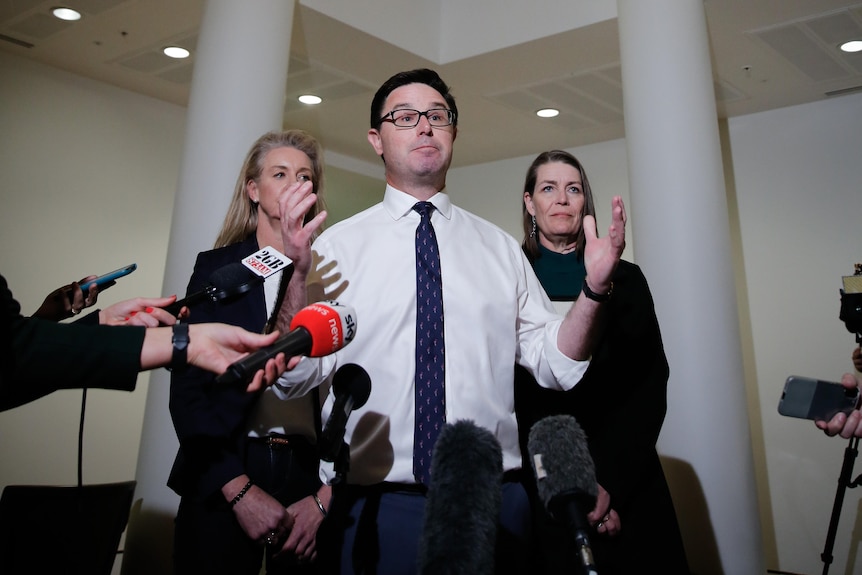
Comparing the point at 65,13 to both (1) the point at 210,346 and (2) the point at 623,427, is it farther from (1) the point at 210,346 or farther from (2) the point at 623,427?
(2) the point at 623,427

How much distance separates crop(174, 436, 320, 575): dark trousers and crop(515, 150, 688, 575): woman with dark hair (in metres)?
0.64

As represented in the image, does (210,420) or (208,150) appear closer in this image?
(210,420)

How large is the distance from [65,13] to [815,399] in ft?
16.3

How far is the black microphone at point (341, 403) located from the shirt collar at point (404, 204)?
2.00 ft

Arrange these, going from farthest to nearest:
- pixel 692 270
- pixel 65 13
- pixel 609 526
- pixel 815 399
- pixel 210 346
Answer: pixel 65 13 → pixel 692 270 → pixel 609 526 → pixel 815 399 → pixel 210 346

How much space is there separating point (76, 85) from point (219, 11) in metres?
2.55

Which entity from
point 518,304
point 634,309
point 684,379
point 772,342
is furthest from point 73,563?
point 772,342

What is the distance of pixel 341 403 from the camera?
Result: 1.15 metres

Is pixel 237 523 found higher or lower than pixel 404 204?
lower

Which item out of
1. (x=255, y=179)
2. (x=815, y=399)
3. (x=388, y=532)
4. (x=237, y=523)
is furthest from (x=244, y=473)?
(x=815, y=399)

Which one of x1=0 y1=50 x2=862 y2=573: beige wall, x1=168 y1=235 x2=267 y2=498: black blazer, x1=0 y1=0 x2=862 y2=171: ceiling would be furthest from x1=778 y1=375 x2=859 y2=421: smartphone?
x1=0 y1=50 x2=862 y2=573: beige wall

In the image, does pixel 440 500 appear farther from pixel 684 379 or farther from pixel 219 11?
pixel 219 11

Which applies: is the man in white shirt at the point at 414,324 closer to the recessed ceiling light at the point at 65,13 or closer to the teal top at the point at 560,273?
the teal top at the point at 560,273

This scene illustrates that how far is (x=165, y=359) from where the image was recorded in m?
1.14
